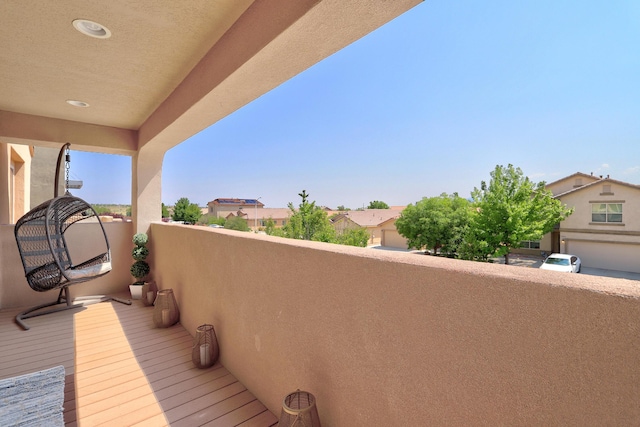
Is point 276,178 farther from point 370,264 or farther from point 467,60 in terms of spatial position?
point 370,264

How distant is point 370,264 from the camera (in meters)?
1.19

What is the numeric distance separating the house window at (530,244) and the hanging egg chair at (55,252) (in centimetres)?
2540

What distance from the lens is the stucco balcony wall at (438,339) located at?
0.66 metres

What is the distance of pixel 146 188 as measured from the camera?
4.51 meters

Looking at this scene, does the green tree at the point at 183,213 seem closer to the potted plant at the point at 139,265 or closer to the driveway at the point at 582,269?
the potted plant at the point at 139,265

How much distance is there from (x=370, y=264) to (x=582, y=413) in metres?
0.71

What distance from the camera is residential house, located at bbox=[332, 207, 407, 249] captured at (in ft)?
99.7

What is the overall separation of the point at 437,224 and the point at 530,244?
265 inches

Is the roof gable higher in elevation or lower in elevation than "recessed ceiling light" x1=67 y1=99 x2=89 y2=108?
higher

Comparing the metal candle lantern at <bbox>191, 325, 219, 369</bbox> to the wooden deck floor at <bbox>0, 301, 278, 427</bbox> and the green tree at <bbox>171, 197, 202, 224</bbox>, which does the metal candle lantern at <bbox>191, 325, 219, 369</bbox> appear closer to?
the wooden deck floor at <bbox>0, 301, 278, 427</bbox>

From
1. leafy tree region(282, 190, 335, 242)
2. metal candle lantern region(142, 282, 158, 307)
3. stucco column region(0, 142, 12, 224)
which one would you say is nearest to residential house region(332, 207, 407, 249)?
leafy tree region(282, 190, 335, 242)

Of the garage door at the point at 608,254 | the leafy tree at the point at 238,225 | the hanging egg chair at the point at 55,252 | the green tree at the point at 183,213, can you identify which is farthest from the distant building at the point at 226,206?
the hanging egg chair at the point at 55,252

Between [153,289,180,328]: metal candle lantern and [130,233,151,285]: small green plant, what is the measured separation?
1313 millimetres

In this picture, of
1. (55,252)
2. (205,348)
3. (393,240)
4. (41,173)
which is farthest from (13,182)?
(393,240)
